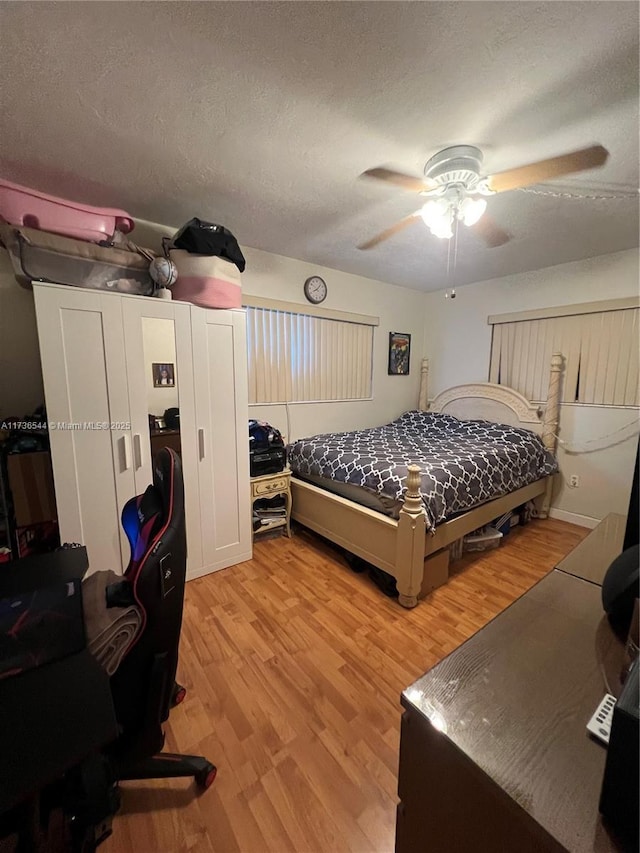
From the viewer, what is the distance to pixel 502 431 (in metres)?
3.30

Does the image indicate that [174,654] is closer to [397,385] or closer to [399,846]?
[399,846]

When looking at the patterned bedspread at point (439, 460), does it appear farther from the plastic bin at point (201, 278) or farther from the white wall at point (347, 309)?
the plastic bin at point (201, 278)

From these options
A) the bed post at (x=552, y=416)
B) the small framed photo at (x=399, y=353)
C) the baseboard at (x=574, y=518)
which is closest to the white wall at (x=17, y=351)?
the small framed photo at (x=399, y=353)

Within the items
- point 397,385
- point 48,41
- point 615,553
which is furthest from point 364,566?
point 48,41

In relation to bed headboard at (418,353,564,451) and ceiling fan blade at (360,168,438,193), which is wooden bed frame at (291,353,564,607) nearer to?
bed headboard at (418,353,564,451)

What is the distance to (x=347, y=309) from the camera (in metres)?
3.69

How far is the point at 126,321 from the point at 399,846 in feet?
7.80

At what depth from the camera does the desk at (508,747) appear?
0.53 meters

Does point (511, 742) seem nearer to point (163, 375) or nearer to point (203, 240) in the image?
point (163, 375)

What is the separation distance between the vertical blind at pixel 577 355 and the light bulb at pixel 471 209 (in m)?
2.17

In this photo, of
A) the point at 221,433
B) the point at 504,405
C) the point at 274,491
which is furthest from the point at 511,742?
the point at 504,405

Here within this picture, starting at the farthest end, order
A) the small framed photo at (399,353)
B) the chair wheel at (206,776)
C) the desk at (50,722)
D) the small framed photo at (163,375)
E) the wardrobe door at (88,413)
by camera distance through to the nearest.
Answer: the small framed photo at (399,353) < the small framed photo at (163,375) < the wardrobe door at (88,413) < the chair wheel at (206,776) < the desk at (50,722)

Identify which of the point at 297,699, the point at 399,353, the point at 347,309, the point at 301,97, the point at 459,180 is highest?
the point at 301,97

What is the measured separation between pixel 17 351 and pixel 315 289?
239 cm
